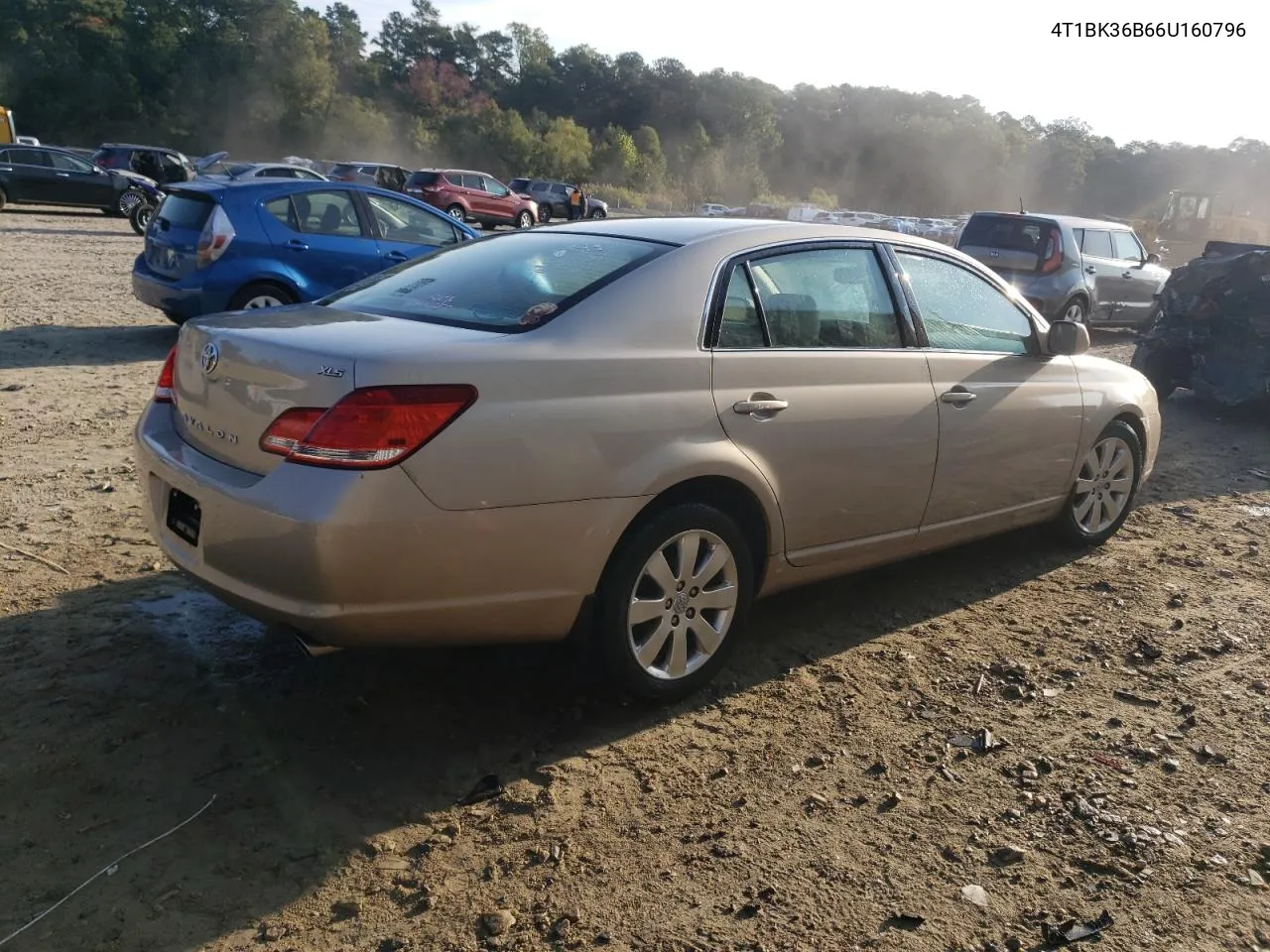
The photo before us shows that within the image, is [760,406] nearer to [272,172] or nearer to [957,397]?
[957,397]

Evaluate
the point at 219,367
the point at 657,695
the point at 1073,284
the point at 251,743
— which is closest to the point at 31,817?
the point at 251,743

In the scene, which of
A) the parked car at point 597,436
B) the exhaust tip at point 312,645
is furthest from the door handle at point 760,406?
the exhaust tip at point 312,645

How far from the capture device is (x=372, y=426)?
116 inches

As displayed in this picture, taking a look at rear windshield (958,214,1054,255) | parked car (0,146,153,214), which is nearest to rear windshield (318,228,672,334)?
rear windshield (958,214,1054,255)

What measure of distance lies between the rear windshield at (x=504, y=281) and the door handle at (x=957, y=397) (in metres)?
1.39

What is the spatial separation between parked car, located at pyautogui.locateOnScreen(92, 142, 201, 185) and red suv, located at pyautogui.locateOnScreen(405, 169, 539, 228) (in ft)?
20.6

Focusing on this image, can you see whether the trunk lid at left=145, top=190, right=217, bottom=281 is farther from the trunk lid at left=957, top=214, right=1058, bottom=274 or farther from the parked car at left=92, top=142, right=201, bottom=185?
the parked car at left=92, top=142, right=201, bottom=185

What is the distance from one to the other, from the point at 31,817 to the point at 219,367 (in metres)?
1.37

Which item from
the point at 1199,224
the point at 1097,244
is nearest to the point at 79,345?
the point at 1097,244

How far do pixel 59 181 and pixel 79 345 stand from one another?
1822 centimetres

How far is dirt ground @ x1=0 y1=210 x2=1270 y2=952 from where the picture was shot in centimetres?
266

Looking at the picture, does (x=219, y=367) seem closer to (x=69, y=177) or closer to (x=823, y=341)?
(x=823, y=341)

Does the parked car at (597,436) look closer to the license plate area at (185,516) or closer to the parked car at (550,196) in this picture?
the license plate area at (185,516)

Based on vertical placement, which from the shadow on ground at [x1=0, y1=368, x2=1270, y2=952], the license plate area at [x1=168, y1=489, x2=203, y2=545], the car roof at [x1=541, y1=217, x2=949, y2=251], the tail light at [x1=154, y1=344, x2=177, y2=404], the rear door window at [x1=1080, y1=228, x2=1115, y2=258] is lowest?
the shadow on ground at [x1=0, y1=368, x2=1270, y2=952]
